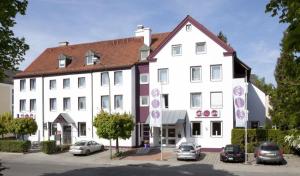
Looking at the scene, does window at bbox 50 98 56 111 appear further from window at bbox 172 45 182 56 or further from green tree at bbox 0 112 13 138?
window at bbox 172 45 182 56

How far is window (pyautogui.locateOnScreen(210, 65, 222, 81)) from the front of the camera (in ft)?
134

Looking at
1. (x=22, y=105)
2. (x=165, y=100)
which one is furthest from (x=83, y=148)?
(x=22, y=105)

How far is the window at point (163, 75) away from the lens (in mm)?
43125

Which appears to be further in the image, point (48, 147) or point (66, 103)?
point (66, 103)

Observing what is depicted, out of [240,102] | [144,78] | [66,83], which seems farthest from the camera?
[66,83]

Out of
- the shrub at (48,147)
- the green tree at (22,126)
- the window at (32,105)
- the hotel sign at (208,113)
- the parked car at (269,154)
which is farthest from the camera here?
the window at (32,105)

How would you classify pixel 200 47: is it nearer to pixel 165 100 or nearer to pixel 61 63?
pixel 165 100

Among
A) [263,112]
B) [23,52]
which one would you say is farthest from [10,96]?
[23,52]

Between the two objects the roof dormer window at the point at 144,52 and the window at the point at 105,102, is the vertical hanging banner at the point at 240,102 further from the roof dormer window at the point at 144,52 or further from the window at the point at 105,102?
the window at the point at 105,102

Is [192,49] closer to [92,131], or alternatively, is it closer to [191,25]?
[191,25]

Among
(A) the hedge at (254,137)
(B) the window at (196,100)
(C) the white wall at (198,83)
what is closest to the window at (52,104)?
(C) the white wall at (198,83)

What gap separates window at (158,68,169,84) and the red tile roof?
3.42 meters

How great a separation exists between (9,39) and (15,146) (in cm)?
3130

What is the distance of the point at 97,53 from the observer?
49.8 metres
